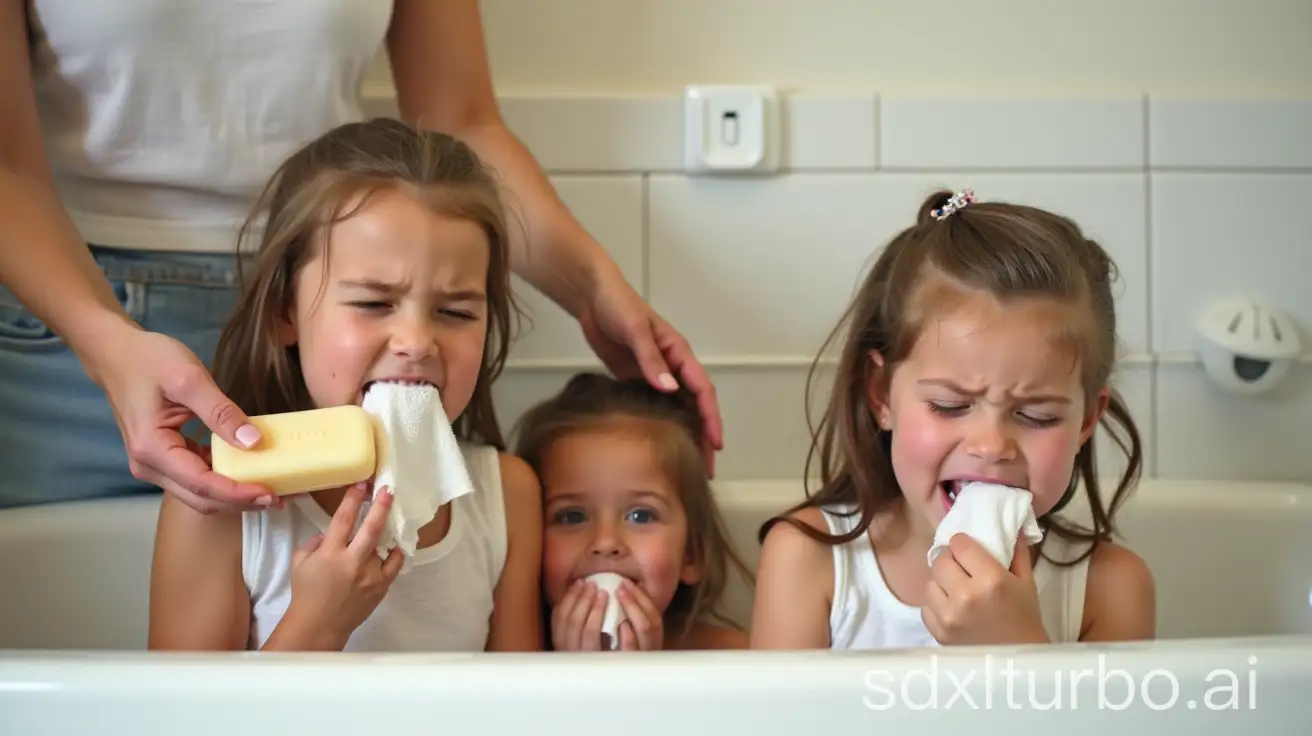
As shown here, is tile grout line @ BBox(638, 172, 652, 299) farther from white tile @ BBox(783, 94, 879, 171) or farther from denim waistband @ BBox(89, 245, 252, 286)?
denim waistband @ BBox(89, 245, 252, 286)

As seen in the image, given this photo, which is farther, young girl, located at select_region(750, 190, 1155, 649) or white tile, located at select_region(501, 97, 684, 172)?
white tile, located at select_region(501, 97, 684, 172)

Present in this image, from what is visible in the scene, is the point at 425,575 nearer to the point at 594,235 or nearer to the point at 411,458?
the point at 411,458

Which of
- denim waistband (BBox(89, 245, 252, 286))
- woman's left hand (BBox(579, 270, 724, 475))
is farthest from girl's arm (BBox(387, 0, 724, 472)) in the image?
denim waistband (BBox(89, 245, 252, 286))

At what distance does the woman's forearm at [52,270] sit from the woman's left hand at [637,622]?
0.49 meters

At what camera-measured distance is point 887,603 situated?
996 mm

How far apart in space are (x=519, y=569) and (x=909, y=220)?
2.37 feet

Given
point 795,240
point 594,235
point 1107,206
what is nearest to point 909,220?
point 795,240

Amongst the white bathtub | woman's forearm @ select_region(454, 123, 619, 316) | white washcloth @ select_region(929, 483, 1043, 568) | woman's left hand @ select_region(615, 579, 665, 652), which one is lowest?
woman's left hand @ select_region(615, 579, 665, 652)

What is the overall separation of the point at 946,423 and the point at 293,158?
62 centimetres

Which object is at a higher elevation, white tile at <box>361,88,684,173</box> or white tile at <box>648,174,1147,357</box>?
white tile at <box>361,88,684,173</box>

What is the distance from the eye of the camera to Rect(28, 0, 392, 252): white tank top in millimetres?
1054

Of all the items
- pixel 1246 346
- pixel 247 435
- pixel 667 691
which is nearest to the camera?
pixel 667 691

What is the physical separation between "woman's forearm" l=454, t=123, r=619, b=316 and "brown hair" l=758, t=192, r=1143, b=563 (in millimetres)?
276

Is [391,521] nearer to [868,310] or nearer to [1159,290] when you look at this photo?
[868,310]
